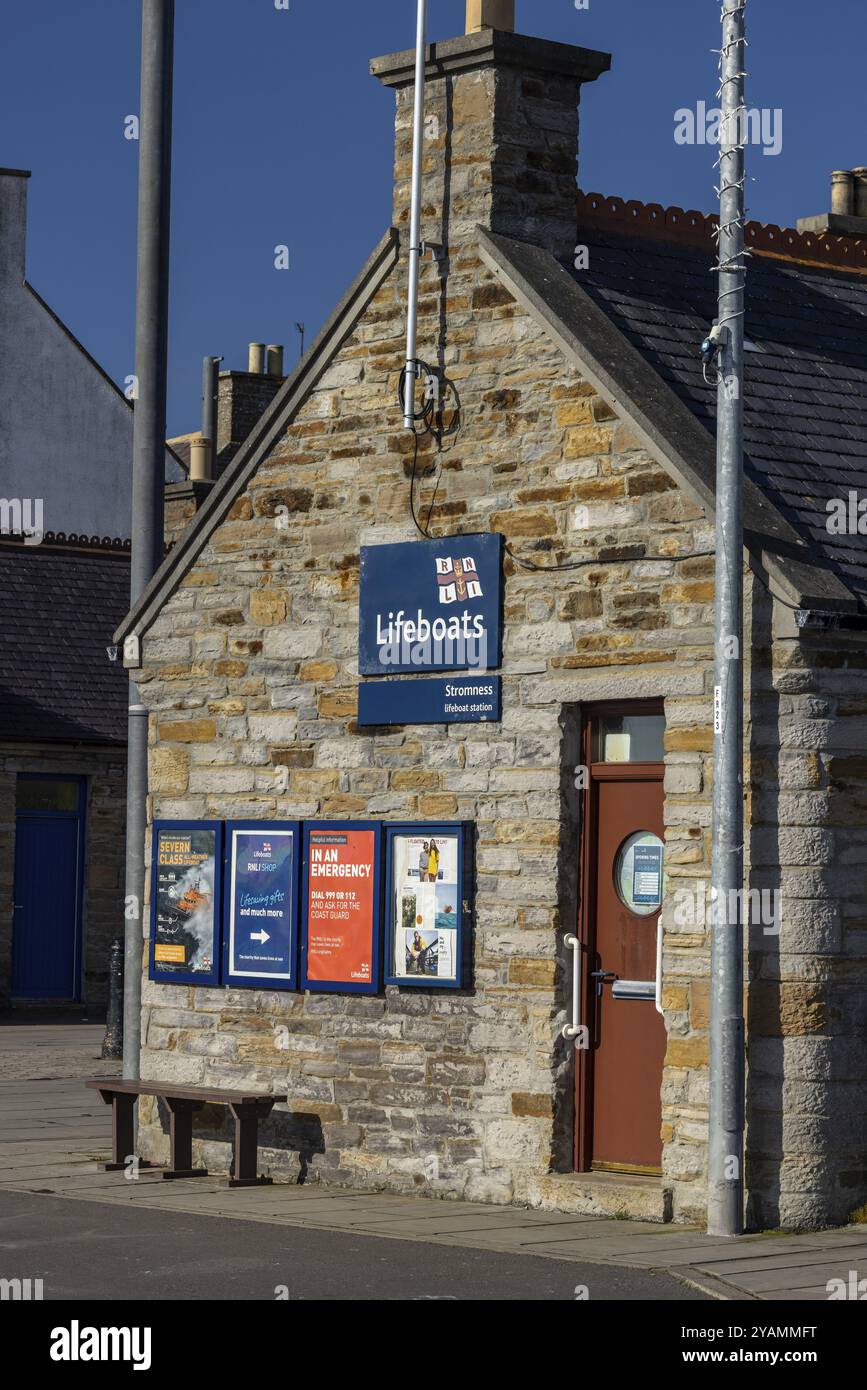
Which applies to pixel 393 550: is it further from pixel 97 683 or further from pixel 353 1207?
pixel 97 683

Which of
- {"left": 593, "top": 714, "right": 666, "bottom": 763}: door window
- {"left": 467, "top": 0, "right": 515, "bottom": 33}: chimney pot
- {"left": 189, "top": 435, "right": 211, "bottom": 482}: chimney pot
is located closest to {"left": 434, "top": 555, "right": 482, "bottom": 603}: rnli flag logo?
{"left": 593, "top": 714, "right": 666, "bottom": 763}: door window

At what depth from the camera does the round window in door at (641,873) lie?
12984mm

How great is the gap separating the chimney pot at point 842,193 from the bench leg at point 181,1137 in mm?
8724

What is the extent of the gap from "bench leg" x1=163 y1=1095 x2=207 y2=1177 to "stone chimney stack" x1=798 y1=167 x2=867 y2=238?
27.0 ft

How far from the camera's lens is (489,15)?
1454 centimetres

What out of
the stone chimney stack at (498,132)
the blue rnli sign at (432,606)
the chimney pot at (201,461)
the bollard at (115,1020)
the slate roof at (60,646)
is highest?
the chimney pot at (201,461)

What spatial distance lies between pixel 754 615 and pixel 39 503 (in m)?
27.3

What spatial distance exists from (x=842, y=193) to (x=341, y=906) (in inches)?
299

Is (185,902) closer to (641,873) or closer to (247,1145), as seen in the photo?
(247,1145)

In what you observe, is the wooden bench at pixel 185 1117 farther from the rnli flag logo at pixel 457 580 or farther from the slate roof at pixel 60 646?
the slate roof at pixel 60 646

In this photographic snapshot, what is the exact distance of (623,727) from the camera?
43.5ft

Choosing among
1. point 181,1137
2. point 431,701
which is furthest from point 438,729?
point 181,1137

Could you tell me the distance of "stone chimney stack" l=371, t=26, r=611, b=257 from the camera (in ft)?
46.1

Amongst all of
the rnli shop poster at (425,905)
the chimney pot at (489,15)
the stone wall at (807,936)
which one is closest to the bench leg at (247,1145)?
the rnli shop poster at (425,905)
